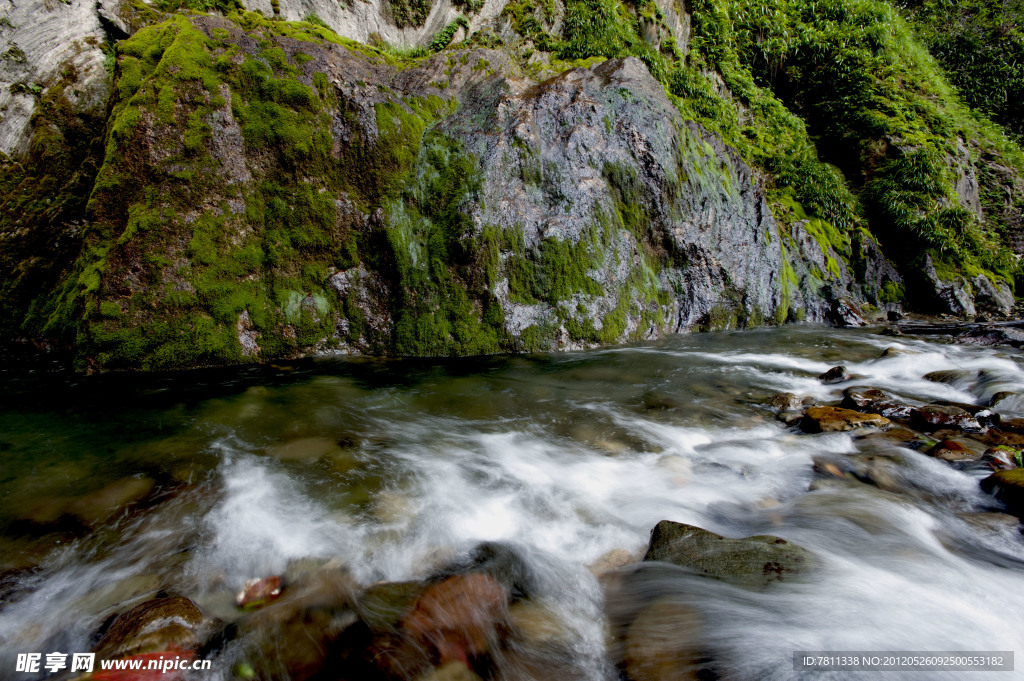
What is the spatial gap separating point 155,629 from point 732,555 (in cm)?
268

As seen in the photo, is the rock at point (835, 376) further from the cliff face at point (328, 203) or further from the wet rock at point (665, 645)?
the wet rock at point (665, 645)

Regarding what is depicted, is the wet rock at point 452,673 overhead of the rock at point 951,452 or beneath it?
beneath

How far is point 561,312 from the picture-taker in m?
6.87

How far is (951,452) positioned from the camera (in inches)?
133

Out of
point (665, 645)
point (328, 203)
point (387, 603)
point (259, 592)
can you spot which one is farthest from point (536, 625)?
point (328, 203)

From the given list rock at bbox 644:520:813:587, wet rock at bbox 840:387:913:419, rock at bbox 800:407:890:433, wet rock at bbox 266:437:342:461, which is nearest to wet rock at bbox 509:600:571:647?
rock at bbox 644:520:813:587

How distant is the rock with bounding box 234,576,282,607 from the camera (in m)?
2.12

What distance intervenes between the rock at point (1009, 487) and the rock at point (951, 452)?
0.34 meters

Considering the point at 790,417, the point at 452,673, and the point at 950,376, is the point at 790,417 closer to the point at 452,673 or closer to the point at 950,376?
the point at 950,376

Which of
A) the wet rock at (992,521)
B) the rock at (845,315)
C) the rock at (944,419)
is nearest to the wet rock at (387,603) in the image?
the wet rock at (992,521)

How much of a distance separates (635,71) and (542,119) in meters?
2.80

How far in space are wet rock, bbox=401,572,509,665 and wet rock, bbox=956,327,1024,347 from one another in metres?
9.97

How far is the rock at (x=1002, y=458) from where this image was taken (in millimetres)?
3184

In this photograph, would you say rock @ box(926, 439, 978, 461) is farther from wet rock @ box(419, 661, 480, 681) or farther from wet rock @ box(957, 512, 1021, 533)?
wet rock @ box(419, 661, 480, 681)
